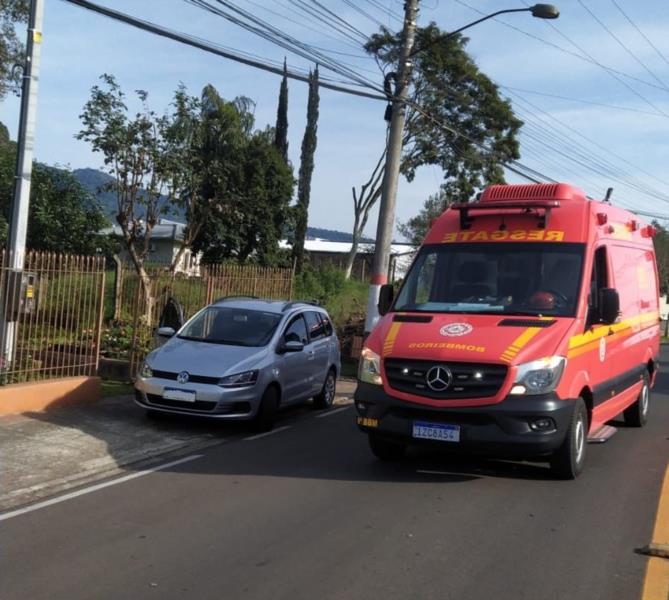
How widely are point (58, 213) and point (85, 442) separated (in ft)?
43.0

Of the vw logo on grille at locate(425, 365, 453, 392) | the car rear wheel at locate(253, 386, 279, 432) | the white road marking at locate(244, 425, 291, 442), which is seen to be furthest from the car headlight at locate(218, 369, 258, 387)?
the vw logo on grille at locate(425, 365, 453, 392)

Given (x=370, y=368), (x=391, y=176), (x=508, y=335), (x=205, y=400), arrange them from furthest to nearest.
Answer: (x=391, y=176)
(x=205, y=400)
(x=370, y=368)
(x=508, y=335)

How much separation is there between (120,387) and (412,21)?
903 centimetres

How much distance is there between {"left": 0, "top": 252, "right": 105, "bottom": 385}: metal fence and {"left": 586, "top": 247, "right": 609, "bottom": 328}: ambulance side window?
260 inches

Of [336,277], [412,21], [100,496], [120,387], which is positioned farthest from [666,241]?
[100,496]

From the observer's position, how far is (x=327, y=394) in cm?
1202

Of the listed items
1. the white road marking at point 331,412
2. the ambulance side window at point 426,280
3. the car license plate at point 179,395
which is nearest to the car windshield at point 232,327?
the car license plate at point 179,395

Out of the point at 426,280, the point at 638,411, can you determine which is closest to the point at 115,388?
the point at 426,280

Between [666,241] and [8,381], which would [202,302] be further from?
[666,241]

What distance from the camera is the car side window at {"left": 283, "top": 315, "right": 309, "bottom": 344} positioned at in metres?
10.7

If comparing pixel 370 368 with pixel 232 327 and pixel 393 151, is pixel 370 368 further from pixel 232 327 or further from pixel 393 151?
pixel 393 151

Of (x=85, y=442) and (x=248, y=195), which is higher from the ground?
(x=248, y=195)

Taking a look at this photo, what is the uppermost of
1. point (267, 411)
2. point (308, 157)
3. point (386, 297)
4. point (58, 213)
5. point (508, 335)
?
point (308, 157)

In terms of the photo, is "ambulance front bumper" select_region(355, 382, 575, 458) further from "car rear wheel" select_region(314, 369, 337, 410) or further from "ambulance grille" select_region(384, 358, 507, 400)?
"car rear wheel" select_region(314, 369, 337, 410)
